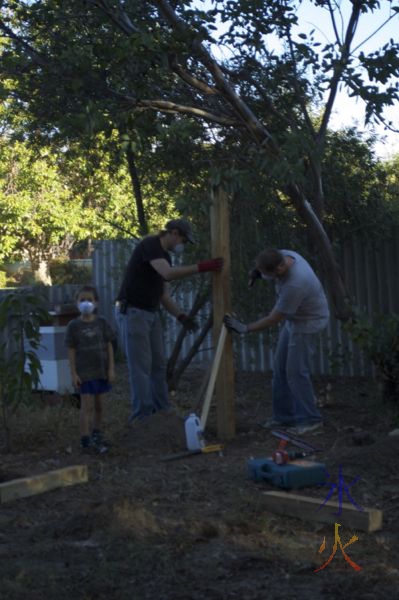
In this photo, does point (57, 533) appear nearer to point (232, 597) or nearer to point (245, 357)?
point (232, 597)

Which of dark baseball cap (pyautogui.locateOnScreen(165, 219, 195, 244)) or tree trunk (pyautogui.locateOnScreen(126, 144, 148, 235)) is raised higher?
tree trunk (pyautogui.locateOnScreen(126, 144, 148, 235))

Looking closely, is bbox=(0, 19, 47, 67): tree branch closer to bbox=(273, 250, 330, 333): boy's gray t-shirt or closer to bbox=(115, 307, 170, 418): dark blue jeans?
bbox=(115, 307, 170, 418): dark blue jeans

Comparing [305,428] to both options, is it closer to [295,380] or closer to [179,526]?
[295,380]

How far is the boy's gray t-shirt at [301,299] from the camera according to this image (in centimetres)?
766

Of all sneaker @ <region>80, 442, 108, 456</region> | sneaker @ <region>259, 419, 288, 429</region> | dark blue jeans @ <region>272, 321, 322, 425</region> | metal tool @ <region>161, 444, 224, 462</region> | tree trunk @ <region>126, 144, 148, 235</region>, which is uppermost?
tree trunk @ <region>126, 144, 148, 235</region>

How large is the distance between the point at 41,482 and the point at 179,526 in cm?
140

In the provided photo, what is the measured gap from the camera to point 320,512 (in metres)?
4.86

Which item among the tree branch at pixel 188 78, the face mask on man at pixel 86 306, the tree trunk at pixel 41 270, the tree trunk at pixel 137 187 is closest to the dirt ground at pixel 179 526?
the face mask on man at pixel 86 306

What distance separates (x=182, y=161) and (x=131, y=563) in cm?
634

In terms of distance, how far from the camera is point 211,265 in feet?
24.9

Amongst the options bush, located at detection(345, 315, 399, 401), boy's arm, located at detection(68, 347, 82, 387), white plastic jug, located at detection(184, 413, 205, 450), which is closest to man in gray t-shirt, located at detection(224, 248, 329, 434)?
bush, located at detection(345, 315, 399, 401)

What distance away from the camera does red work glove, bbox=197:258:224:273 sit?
24.7ft

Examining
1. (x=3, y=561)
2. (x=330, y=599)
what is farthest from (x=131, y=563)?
(x=330, y=599)

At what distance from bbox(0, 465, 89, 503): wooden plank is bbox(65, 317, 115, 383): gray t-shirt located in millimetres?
1233
